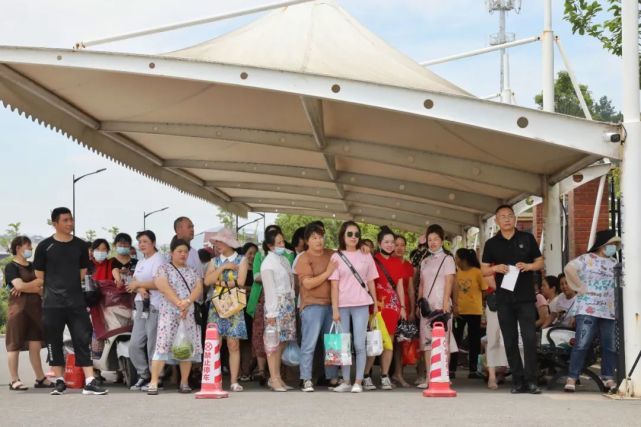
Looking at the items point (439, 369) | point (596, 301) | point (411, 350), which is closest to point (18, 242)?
point (411, 350)

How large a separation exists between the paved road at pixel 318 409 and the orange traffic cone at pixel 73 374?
28.8 inches

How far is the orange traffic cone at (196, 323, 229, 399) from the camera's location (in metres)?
10.8

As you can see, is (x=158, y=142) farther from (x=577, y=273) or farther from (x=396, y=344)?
(x=577, y=273)

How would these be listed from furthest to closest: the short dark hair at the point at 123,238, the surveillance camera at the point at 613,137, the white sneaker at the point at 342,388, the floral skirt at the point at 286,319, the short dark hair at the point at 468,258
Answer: the short dark hair at the point at 468,258 < the short dark hair at the point at 123,238 < the floral skirt at the point at 286,319 < the white sneaker at the point at 342,388 < the surveillance camera at the point at 613,137

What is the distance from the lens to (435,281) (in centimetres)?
1192

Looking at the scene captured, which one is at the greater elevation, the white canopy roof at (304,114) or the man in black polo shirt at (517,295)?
the white canopy roof at (304,114)

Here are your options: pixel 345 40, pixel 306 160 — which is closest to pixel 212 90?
pixel 345 40

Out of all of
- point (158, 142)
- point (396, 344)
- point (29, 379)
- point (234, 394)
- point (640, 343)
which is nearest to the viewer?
point (640, 343)

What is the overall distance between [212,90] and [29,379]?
4.32 m

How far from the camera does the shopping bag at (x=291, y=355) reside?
11891mm

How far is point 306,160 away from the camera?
17719 mm

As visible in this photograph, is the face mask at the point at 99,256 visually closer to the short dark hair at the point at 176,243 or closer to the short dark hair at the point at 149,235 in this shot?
the short dark hair at the point at 149,235

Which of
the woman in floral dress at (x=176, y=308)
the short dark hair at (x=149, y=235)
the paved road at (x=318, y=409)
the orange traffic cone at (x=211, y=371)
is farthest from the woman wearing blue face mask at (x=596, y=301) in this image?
the short dark hair at (x=149, y=235)

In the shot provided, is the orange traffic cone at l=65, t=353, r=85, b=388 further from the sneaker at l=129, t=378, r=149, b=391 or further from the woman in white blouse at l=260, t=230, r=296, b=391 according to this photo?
the woman in white blouse at l=260, t=230, r=296, b=391
